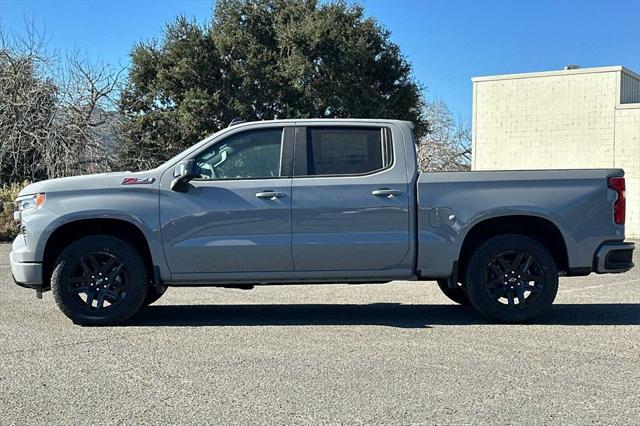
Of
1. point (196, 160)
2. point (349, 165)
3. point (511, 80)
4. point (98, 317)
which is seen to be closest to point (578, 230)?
point (349, 165)

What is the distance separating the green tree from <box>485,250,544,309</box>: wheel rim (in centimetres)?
1871

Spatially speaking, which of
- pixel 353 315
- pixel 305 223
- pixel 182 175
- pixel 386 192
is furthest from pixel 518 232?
pixel 182 175

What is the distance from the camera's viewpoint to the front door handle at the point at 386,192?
281 inches

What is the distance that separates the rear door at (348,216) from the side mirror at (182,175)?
104 cm

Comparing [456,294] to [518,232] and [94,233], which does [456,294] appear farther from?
[94,233]

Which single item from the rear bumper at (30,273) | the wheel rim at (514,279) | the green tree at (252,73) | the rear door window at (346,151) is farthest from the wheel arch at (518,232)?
the green tree at (252,73)

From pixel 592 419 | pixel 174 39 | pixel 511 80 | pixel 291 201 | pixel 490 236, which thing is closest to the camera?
pixel 592 419

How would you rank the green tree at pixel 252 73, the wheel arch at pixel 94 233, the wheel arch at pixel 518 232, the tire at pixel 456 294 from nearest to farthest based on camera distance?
1. the wheel arch at pixel 94 233
2. the wheel arch at pixel 518 232
3. the tire at pixel 456 294
4. the green tree at pixel 252 73

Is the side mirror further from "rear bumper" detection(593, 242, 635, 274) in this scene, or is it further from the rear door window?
"rear bumper" detection(593, 242, 635, 274)

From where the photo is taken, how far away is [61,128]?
23719 millimetres

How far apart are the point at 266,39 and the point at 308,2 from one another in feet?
6.91

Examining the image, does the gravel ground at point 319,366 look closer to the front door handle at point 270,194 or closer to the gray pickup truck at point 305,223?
the gray pickup truck at point 305,223

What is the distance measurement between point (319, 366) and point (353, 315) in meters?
2.43

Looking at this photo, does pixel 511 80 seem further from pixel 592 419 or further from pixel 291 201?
pixel 592 419
